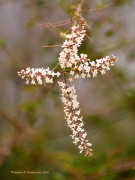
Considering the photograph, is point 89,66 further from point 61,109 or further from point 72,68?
point 61,109

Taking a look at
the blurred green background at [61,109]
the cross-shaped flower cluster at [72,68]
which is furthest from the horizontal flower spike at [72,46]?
the blurred green background at [61,109]

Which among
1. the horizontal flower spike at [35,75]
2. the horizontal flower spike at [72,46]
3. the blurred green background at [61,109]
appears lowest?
the horizontal flower spike at [35,75]

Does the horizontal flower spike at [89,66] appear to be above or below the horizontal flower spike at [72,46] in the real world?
below

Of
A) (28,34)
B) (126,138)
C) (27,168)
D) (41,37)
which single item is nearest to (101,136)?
(126,138)

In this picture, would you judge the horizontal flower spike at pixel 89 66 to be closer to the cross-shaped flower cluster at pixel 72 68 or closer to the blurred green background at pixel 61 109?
the cross-shaped flower cluster at pixel 72 68

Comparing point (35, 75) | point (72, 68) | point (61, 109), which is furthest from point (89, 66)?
point (61, 109)

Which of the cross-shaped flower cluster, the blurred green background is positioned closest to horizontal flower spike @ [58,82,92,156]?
the cross-shaped flower cluster
